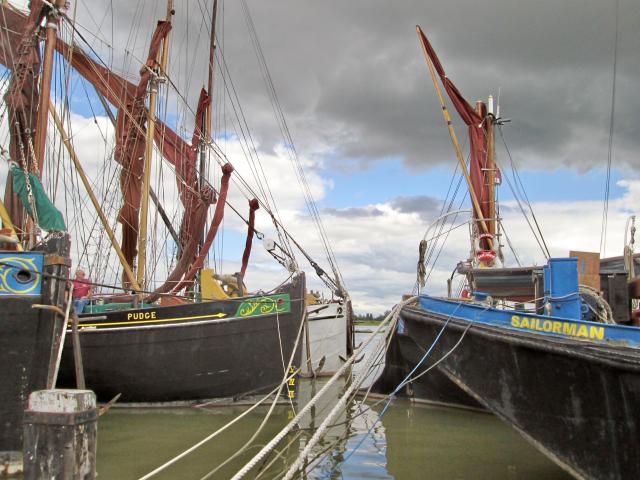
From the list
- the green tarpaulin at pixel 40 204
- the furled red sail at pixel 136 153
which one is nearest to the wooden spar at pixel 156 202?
the furled red sail at pixel 136 153

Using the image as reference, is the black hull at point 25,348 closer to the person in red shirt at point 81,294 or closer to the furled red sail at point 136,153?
the person in red shirt at point 81,294

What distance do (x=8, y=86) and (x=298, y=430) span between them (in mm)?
10875

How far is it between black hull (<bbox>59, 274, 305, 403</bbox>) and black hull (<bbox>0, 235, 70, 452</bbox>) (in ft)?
16.4

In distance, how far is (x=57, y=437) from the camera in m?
5.13

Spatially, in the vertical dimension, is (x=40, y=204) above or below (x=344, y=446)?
above

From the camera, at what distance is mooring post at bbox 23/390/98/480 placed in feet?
16.8

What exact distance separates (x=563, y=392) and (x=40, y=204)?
29.0ft

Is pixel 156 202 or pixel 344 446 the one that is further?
pixel 156 202

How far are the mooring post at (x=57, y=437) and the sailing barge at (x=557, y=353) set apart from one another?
4791 mm

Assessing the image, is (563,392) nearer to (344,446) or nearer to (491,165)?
(344,446)

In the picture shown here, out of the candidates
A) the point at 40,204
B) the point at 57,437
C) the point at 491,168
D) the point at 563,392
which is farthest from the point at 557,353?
the point at 491,168

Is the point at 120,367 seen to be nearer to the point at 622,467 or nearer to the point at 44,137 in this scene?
the point at 44,137

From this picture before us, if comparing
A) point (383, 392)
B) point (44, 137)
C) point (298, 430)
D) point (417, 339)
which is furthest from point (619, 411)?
point (44, 137)

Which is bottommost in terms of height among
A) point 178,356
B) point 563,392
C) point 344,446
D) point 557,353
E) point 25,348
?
point 344,446
